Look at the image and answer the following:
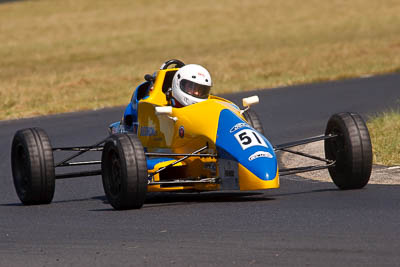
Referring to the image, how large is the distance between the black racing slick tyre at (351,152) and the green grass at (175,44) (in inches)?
564

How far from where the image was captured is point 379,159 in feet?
46.2

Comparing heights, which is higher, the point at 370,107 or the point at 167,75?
the point at 167,75

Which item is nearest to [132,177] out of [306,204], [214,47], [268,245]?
[306,204]

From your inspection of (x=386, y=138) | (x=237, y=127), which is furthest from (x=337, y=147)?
(x=386, y=138)

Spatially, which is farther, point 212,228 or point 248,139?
point 248,139

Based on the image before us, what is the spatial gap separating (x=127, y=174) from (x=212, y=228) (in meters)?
1.54

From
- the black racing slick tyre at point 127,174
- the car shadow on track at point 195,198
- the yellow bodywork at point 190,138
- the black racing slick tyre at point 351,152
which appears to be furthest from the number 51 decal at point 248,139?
the black racing slick tyre at point 351,152

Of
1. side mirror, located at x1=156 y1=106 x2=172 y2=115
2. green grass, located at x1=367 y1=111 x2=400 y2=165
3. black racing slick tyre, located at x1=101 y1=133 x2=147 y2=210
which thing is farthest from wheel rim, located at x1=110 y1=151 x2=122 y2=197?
green grass, located at x1=367 y1=111 x2=400 y2=165

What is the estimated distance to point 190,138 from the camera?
11078 millimetres

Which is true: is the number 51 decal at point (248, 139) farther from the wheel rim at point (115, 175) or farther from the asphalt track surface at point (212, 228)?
the wheel rim at point (115, 175)

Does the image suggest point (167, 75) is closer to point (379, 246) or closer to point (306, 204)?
point (306, 204)

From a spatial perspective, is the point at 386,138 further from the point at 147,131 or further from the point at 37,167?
the point at 37,167

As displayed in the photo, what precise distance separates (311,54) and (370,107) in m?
15.3

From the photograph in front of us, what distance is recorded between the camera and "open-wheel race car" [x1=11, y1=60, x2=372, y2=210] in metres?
10.0
